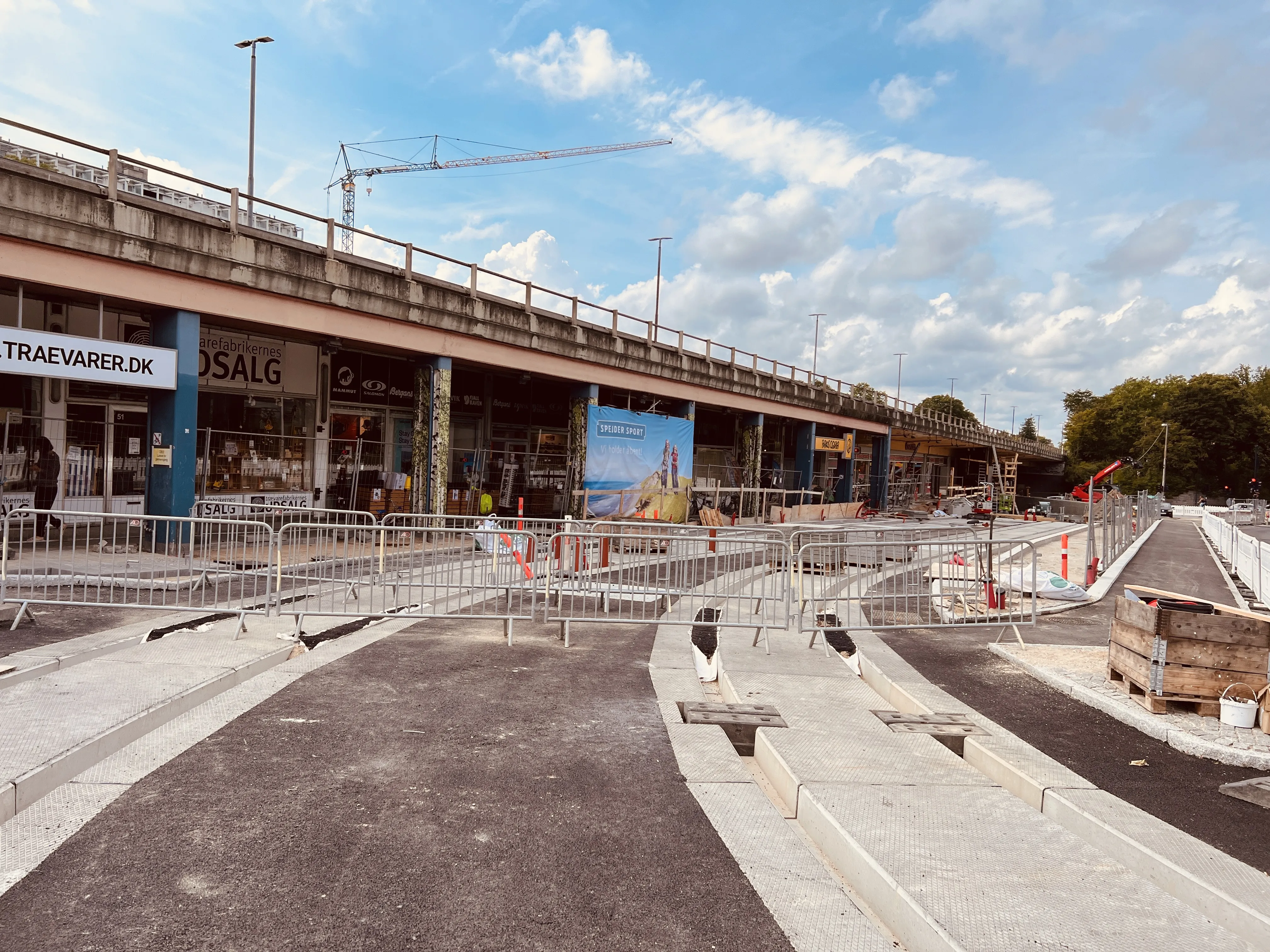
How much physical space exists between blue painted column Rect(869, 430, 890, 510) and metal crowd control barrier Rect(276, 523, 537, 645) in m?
43.4

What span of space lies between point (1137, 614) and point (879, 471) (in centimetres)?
4729

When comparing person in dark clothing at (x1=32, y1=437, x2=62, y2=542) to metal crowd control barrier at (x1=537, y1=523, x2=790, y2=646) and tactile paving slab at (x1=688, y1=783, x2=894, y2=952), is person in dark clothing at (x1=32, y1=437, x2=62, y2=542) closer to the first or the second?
metal crowd control barrier at (x1=537, y1=523, x2=790, y2=646)

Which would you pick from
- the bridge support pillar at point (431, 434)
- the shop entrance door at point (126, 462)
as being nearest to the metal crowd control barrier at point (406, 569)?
the shop entrance door at point (126, 462)

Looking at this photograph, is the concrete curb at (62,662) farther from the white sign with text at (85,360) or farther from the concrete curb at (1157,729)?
the concrete curb at (1157,729)

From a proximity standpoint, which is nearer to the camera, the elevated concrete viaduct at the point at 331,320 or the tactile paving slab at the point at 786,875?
the tactile paving slab at the point at 786,875

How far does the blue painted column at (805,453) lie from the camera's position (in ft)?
141

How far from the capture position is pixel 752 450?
37406mm

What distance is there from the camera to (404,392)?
23875mm

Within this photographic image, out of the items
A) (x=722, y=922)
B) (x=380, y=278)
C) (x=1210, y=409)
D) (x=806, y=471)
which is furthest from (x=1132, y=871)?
(x=1210, y=409)

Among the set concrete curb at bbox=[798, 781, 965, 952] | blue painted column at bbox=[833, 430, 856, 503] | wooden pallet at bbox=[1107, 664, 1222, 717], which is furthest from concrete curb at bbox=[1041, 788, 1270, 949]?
blue painted column at bbox=[833, 430, 856, 503]

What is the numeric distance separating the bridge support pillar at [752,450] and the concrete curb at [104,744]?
102ft

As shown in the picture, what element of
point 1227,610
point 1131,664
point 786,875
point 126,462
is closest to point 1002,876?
point 786,875

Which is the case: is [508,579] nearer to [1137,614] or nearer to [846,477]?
[1137,614]

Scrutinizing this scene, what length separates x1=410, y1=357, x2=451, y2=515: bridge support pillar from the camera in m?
20.5
